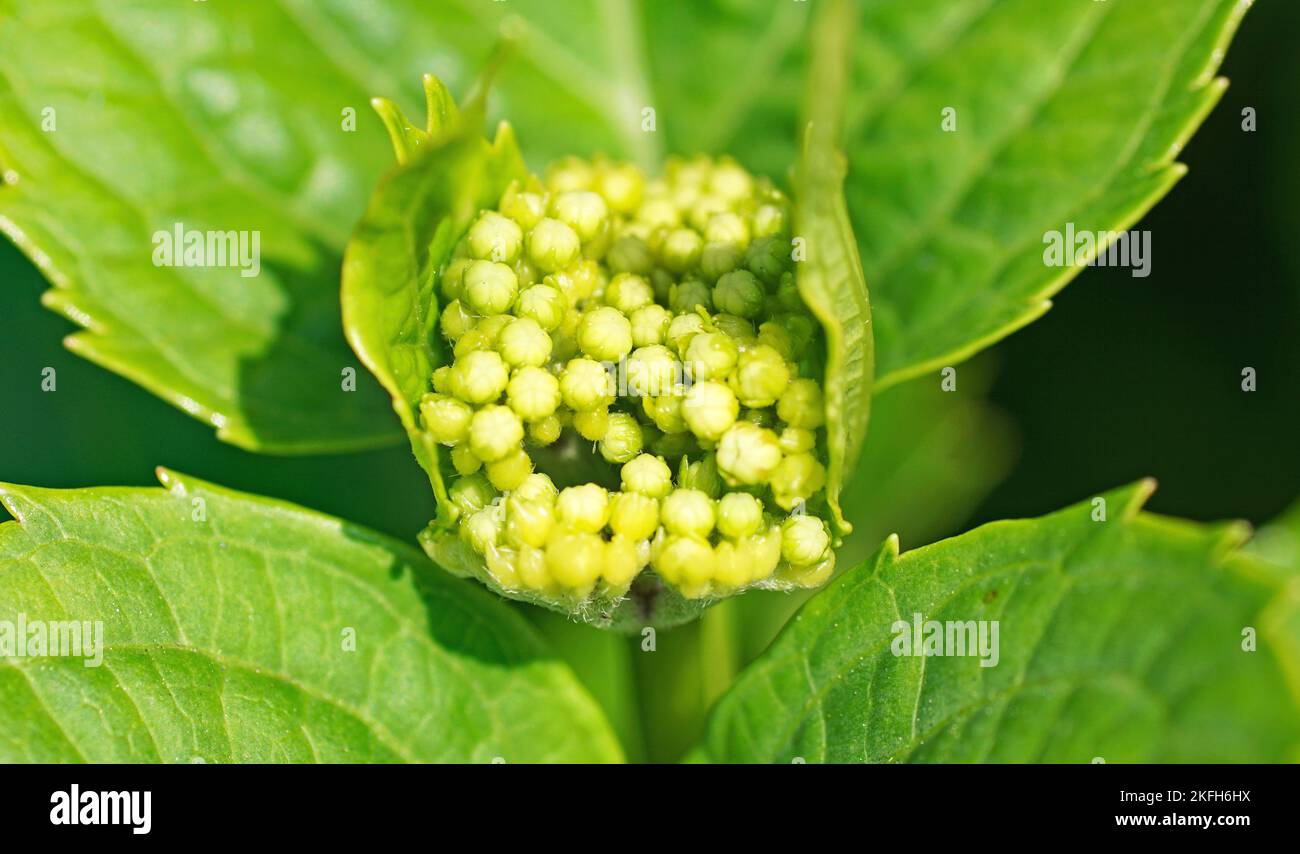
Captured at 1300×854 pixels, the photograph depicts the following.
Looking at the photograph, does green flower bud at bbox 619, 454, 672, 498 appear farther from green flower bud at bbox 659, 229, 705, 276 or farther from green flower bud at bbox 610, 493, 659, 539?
green flower bud at bbox 659, 229, 705, 276

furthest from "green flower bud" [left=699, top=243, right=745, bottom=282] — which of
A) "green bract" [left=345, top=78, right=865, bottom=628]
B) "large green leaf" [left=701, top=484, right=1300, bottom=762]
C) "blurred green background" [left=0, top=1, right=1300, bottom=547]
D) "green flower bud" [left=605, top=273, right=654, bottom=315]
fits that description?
"blurred green background" [left=0, top=1, right=1300, bottom=547]

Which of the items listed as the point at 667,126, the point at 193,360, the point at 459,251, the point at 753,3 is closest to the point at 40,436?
the point at 193,360

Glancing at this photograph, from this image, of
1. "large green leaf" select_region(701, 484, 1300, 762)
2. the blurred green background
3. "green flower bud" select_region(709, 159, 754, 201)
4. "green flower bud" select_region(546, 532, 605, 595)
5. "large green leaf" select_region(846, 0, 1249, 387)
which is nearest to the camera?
"large green leaf" select_region(701, 484, 1300, 762)

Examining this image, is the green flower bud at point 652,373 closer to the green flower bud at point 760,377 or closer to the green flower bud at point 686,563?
the green flower bud at point 760,377

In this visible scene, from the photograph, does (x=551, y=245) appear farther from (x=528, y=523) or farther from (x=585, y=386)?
(x=528, y=523)

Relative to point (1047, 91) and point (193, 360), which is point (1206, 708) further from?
point (193, 360)

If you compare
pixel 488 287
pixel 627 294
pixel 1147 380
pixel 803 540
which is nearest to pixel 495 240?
pixel 488 287

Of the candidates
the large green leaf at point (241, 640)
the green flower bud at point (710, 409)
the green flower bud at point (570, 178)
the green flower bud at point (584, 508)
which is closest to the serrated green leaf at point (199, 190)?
the large green leaf at point (241, 640)
